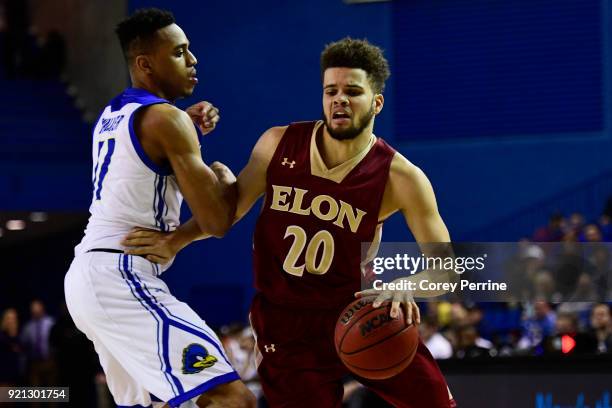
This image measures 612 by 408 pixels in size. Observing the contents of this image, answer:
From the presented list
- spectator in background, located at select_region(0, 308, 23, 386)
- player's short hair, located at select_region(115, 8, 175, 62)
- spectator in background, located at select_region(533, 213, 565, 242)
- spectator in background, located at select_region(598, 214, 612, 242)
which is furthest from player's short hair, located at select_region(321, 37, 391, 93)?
spectator in background, located at select_region(533, 213, 565, 242)

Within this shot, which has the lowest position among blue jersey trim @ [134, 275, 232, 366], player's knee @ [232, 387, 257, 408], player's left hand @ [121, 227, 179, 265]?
player's knee @ [232, 387, 257, 408]

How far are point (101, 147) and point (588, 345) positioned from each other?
4311mm

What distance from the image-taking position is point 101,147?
13.9 feet

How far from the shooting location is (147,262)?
4172 mm

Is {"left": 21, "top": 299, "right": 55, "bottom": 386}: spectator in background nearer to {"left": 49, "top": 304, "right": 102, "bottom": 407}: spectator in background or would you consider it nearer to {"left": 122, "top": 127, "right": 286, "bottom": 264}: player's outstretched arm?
{"left": 49, "top": 304, "right": 102, "bottom": 407}: spectator in background

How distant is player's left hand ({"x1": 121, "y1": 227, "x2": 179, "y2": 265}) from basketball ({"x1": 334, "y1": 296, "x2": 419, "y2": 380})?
2.58 feet

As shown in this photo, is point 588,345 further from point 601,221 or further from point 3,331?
point 3,331

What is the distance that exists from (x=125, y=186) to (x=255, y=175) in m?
0.66

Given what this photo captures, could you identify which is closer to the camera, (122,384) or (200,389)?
(200,389)

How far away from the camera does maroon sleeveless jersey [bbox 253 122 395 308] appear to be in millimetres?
4496

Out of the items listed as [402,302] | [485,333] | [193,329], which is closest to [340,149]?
[402,302]

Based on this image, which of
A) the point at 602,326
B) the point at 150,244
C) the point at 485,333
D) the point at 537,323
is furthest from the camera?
the point at 485,333

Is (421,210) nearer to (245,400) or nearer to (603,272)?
(245,400)

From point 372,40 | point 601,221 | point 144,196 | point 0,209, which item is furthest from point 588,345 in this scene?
point 0,209
